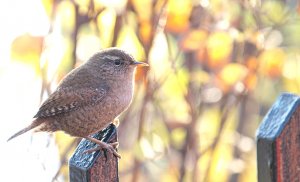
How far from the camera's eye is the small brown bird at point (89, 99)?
10.4 feet

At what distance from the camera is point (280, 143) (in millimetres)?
2348

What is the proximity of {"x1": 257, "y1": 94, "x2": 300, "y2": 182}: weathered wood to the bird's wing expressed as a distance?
3.40 feet

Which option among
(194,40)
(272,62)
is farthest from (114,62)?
(272,62)

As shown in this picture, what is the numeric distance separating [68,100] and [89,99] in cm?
10

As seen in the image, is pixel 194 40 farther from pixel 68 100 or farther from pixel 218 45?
pixel 68 100

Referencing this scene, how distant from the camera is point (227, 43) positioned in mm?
4543

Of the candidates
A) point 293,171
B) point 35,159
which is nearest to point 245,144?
point 35,159

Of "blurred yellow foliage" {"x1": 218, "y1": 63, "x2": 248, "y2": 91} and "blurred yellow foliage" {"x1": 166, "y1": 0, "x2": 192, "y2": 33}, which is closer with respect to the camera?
"blurred yellow foliage" {"x1": 166, "y1": 0, "x2": 192, "y2": 33}

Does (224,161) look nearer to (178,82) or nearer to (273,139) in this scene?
(178,82)

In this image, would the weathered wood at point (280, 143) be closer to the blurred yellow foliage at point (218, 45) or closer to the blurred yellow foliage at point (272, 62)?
the blurred yellow foliage at point (218, 45)

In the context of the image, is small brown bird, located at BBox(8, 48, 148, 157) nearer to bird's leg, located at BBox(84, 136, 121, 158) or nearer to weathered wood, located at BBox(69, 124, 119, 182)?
bird's leg, located at BBox(84, 136, 121, 158)

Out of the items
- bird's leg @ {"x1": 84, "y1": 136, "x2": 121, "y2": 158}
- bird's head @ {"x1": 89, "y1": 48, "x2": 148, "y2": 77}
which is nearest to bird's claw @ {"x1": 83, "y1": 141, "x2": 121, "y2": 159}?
bird's leg @ {"x1": 84, "y1": 136, "x2": 121, "y2": 158}

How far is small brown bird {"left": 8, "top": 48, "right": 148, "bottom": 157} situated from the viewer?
317cm

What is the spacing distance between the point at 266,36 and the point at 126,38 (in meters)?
0.90
